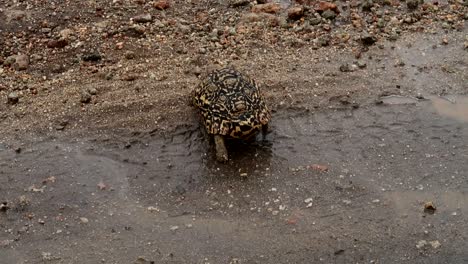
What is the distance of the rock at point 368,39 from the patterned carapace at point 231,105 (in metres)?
2.43

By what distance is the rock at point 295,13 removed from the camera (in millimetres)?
10617

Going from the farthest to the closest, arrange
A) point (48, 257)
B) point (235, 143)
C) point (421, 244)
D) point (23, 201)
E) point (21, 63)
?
point (21, 63) → point (235, 143) → point (23, 201) → point (421, 244) → point (48, 257)

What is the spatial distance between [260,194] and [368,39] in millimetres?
3650

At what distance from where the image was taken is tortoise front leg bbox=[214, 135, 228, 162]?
801 centimetres

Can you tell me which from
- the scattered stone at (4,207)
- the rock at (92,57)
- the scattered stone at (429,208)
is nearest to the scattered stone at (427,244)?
the scattered stone at (429,208)

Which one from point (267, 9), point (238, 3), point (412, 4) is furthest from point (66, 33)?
point (412, 4)

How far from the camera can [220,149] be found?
8.03 m

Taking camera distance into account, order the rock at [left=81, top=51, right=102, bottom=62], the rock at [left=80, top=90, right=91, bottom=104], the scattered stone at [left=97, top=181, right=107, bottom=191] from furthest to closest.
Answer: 1. the rock at [left=81, top=51, right=102, bottom=62]
2. the rock at [left=80, top=90, right=91, bottom=104]
3. the scattered stone at [left=97, top=181, right=107, bottom=191]

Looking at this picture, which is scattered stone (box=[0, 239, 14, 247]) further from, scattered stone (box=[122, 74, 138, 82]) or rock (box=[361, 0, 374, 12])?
rock (box=[361, 0, 374, 12])

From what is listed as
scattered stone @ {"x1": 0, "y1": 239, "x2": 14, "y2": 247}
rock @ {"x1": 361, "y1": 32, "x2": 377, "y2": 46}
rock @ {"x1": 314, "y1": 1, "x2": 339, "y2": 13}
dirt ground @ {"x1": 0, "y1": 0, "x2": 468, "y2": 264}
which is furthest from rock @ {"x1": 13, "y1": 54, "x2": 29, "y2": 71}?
rock @ {"x1": 361, "y1": 32, "x2": 377, "y2": 46}

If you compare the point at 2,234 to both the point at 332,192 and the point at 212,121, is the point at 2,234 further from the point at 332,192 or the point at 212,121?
the point at 332,192

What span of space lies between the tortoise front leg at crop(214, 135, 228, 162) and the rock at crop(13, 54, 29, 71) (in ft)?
10.6

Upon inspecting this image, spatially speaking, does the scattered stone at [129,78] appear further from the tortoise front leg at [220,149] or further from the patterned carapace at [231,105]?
the tortoise front leg at [220,149]

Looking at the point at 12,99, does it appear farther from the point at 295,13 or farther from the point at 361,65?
the point at 361,65
